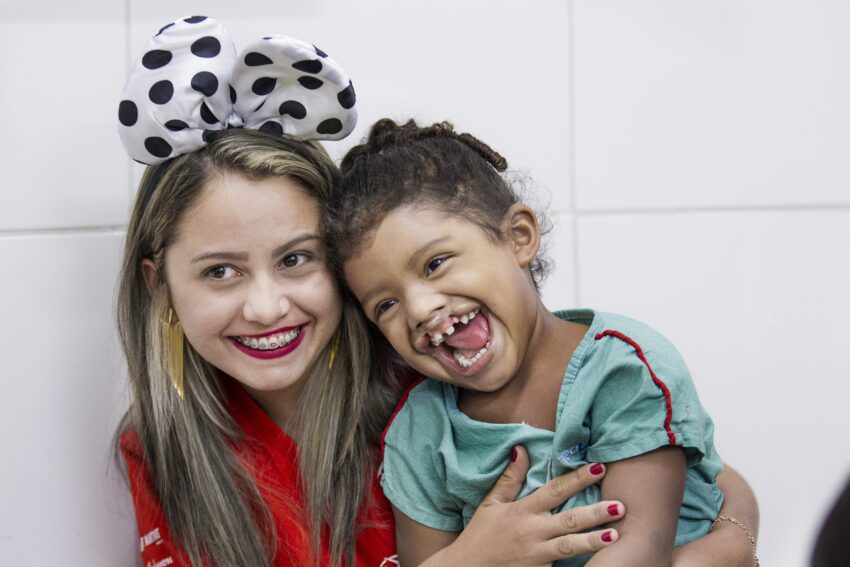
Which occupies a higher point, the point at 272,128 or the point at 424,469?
the point at 272,128

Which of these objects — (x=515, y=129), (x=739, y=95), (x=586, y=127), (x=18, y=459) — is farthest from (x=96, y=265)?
(x=739, y=95)

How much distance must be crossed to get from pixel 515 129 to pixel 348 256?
479 millimetres

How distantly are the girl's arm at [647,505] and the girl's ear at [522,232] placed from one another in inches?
10.3

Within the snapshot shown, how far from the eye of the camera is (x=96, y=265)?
4.44 ft

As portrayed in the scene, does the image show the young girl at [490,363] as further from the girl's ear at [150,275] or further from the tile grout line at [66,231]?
the tile grout line at [66,231]

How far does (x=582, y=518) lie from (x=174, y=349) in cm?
58

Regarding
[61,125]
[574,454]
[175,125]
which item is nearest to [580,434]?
[574,454]

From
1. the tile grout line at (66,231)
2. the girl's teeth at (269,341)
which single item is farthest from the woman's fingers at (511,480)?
the tile grout line at (66,231)

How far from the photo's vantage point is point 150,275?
1216mm

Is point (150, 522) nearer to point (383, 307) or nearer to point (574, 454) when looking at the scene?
point (383, 307)

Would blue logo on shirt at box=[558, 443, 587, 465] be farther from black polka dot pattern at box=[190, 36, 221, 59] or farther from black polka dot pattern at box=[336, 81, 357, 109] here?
black polka dot pattern at box=[190, 36, 221, 59]

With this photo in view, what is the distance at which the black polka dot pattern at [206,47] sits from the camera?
3.68 ft

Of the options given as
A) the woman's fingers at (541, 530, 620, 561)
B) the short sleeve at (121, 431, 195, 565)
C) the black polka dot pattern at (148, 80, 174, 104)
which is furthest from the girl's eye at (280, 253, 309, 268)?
the woman's fingers at (541, 530, 620, 561)

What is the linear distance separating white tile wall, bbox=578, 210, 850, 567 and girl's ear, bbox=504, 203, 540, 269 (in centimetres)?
38
